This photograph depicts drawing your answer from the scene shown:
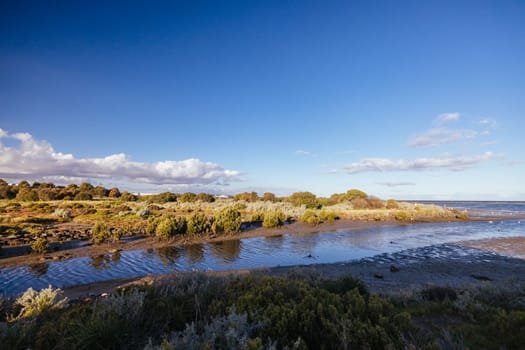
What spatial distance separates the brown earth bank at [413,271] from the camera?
9430 mm

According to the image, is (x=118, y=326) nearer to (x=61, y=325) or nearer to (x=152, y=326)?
(x=152, y=326)

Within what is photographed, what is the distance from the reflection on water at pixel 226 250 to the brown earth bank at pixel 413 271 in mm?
2833

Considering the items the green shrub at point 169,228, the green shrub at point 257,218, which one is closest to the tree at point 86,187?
the green shrub at point 257,218

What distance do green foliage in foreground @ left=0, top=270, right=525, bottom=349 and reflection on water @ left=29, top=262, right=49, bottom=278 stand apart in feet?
21.3

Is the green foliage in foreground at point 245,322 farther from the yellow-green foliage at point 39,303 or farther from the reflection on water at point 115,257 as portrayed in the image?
the reflection on water at point 115,257

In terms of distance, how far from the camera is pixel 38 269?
461 inches

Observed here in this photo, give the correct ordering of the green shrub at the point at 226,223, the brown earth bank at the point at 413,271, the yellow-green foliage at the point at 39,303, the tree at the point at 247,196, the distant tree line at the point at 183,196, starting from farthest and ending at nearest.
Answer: the tree at the point at 247,196, the distant tree line at the point at 183,196, the green shrub at the point at 226,223, the brown earth bank at the point at 413,271, the yellow-green foliage at the point at 39,303

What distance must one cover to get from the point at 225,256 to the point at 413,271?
987cm

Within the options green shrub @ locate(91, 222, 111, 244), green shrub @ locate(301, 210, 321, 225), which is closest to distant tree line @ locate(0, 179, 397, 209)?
green shrub @ locate(301, 210, 321, 225)

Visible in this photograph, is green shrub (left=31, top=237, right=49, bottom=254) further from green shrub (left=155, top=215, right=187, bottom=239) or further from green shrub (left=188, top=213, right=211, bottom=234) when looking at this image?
green shrub (left=188, top=213, right=211, bottom=234)

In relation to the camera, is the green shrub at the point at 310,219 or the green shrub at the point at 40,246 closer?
the green shrub at the point at 40,246

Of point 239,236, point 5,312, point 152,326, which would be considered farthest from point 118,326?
point 239,236

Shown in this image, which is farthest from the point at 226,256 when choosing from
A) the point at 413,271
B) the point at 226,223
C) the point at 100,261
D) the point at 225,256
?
the point at 413,271

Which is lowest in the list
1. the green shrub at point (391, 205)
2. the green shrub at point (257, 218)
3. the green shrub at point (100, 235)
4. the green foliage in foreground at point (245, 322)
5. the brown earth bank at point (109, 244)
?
the brown earth bank at point (109, 244)
